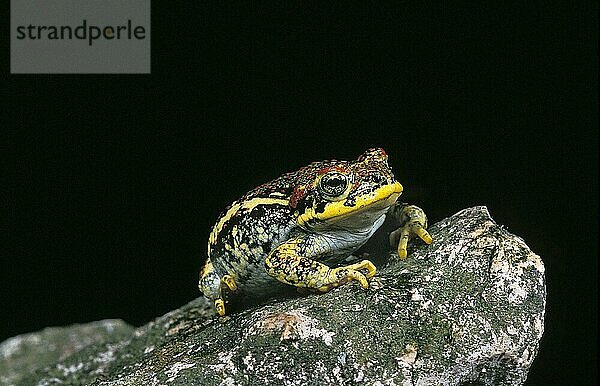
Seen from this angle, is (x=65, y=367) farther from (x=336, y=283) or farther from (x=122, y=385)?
(x=336, y=283)

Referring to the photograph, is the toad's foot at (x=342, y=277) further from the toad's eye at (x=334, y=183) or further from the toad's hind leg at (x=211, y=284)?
the toad's hind leg at (x=211, y=284)

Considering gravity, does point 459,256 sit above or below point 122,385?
above

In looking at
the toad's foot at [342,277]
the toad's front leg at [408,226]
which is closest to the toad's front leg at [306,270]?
the toad's foot at [342,277]

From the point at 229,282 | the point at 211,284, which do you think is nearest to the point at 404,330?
the point at 229,282

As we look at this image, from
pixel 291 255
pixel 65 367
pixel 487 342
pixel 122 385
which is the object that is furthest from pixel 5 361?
pixel 487 342

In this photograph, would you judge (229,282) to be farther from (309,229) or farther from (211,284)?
(309,229)
